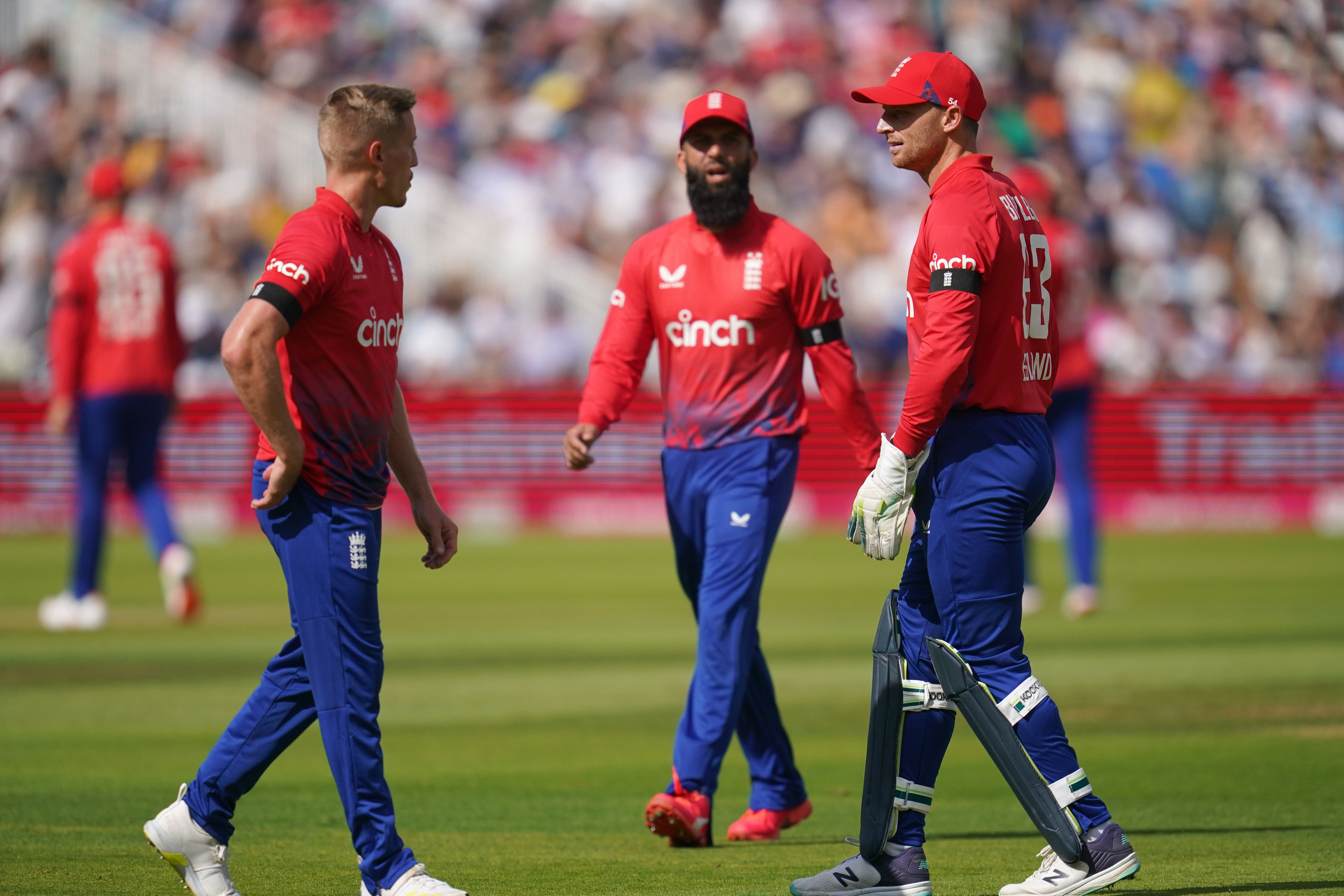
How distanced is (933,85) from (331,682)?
257 cm

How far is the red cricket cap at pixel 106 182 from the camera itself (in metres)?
12.5

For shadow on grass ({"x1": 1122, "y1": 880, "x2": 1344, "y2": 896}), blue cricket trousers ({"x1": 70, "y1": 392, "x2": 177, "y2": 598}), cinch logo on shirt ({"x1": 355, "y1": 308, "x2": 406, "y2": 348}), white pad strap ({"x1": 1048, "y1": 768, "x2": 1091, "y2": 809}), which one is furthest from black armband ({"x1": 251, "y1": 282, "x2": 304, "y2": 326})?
blue cricket trousers ({"x1": 70, "y1": 392, "x2": 177, "y2": 598})

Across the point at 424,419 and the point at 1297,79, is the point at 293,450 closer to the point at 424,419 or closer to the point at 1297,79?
the point at 424,419

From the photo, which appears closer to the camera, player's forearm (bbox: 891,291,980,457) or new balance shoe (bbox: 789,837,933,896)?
player's forearm (bbox: 891,291,980,457)

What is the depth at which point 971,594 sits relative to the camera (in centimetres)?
535

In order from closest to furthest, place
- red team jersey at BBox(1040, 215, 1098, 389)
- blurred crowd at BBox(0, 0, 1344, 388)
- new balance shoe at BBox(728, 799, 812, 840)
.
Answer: new balance shoe at BBox(728, 799, 812, 840)
red team jersey at BBox(1040, 215, 1098, 389)
blurred crowd at BBox(0, 0, 1344, 388)

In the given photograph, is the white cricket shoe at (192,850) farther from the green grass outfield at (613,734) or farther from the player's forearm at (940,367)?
the player's forearm at (940,367)

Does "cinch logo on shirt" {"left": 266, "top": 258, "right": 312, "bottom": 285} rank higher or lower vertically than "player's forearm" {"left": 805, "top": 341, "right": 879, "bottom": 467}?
higher

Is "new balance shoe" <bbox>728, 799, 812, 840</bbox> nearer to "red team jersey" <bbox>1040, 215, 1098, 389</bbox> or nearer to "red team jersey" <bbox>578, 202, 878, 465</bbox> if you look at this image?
"red team jersey" <bbox>578, 202, 878, 465</bbox>

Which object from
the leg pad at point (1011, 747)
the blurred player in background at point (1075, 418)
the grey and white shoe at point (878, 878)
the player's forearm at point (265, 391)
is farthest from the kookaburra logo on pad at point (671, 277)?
the blurred player in background at point (1075, 418)

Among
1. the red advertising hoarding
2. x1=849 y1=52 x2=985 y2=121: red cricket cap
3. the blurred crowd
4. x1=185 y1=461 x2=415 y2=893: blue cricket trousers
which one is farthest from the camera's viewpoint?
the blurred crowd

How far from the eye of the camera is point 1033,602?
13656 millimetres

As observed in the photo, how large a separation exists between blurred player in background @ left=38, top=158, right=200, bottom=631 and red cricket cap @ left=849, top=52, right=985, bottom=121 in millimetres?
8251

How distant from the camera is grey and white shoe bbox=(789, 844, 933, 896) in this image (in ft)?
17.8
